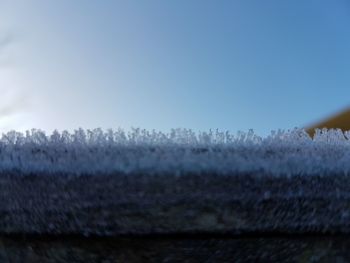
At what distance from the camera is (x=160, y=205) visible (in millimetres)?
462

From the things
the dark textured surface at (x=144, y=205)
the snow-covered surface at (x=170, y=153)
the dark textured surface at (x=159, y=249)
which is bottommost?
the dark textured surface at (x=159, y=249)

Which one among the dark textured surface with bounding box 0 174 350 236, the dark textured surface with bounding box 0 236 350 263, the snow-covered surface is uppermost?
the snow-covered surface

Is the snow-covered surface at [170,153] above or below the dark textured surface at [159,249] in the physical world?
above

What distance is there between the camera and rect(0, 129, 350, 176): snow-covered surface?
474 millimetres

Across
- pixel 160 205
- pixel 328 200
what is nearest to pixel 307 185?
pixel 328 200

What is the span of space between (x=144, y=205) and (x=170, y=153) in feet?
0.18

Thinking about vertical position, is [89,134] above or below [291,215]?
above

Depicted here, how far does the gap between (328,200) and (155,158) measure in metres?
0.16

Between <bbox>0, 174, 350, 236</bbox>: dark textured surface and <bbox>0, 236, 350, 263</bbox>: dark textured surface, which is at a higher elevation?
<bbox>0, 174, 350, 236</bbox>: dark textured surface

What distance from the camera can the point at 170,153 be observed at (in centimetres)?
49

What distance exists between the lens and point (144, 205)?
0.46 m

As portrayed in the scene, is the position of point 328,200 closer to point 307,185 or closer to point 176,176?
point 307,185

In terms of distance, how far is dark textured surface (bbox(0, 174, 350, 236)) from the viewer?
0.46 m

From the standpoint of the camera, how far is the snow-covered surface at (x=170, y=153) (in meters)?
0.47
